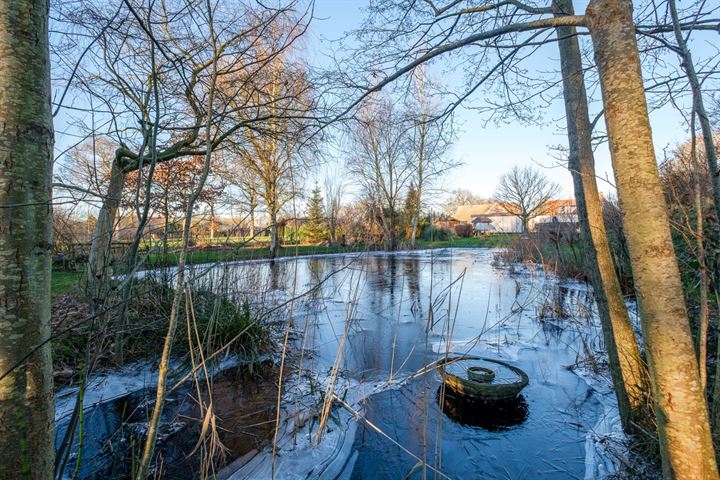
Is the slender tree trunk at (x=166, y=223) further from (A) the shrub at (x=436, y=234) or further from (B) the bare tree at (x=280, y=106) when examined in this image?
(A) the shrub at (x=436, y=234)

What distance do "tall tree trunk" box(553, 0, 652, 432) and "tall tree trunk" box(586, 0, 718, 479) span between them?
995 mm

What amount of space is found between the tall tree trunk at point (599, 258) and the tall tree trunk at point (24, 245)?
2.56 metres

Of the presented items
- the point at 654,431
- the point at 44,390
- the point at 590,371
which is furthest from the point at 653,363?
the point at 590,371

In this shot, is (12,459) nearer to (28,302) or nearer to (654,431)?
(28,302)

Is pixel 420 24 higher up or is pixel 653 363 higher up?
pixel 420 24

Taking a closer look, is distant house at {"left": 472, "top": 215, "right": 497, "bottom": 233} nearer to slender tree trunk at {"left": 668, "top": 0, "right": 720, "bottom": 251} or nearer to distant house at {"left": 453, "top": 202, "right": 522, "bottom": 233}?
distant house at {"left": 453, "top": 202, "right": 522, "bottom": 233}

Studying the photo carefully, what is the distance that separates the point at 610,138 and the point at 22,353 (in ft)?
6.62

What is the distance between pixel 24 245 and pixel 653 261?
1.98 meters

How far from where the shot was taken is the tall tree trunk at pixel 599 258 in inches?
90.7

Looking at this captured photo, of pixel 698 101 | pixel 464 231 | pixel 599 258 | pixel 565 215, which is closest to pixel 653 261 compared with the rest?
pixel 698 101

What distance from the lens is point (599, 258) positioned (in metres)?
2.44

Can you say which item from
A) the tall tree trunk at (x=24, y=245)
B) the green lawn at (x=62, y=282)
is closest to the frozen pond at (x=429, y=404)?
the tall tree trunk at (x=24, y=245)

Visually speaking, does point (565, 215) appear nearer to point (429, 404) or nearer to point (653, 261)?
point (429, 404)

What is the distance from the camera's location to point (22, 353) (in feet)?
3.06
